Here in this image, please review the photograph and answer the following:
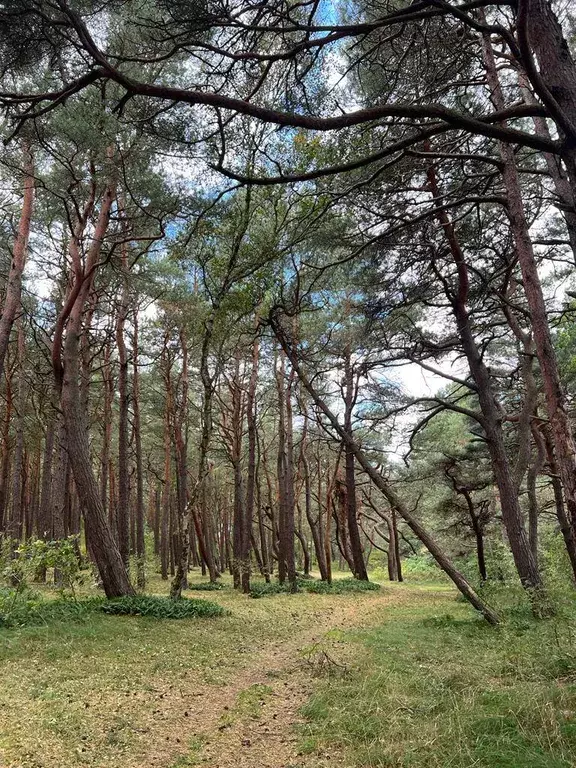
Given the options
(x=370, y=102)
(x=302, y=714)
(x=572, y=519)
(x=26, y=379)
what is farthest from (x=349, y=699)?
(x=26, y=379)

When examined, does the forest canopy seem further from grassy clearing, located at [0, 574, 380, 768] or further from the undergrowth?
grassy clearing, located at [0, 574, 380, 768]

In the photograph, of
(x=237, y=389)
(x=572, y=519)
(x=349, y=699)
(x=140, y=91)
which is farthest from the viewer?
(x=237, y=389)

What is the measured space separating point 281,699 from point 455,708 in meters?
1.82

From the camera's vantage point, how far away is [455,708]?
390 cm

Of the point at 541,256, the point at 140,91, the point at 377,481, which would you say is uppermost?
the point at 541,256

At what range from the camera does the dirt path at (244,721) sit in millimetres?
3434

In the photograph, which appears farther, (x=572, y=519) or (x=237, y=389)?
(x=237, y=389)

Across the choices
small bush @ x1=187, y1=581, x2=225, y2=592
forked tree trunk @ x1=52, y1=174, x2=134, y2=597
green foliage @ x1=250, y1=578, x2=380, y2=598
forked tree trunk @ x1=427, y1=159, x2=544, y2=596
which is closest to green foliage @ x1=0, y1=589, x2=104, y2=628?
forked tree trunk @ x1=52, y1=174, x2=134, y2=597

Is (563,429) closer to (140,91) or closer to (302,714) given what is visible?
(302,714)

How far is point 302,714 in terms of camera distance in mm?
4328

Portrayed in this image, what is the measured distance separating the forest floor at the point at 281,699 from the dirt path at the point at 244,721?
18 millimetres

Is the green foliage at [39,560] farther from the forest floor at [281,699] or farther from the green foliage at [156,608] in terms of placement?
the forest floor at [281,699]

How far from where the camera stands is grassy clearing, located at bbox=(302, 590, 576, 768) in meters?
3.16

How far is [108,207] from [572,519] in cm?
980
